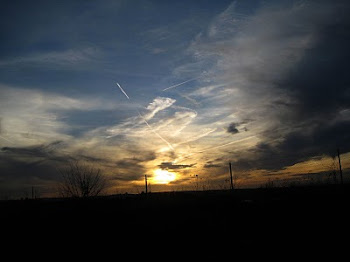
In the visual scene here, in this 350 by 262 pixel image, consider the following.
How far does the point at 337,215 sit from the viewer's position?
434 inches

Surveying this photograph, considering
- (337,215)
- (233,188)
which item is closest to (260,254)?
(337,215)

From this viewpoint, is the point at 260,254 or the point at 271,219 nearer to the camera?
the point at 260,254

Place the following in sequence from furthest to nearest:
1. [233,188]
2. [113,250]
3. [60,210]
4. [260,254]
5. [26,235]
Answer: [233,188] → [60,210] → [26,235] → [113,250] → [260,254]

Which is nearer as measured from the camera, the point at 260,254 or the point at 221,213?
the point at 260,254

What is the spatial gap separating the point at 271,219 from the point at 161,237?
4665 mm

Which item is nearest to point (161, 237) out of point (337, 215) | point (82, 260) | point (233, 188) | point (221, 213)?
point (82, 260)

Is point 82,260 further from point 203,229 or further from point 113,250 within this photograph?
point 203,229

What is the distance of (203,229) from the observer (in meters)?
9.91

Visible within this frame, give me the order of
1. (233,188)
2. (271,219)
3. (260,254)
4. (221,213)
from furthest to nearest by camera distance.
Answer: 1. (233,188)
2. (221,213)
3. (271,219)
4. (260,254)

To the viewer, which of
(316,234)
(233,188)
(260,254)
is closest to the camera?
(260,254)

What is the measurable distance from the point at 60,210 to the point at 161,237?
7737 mm

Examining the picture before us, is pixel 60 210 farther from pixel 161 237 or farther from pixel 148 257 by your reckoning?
pixel 148 257

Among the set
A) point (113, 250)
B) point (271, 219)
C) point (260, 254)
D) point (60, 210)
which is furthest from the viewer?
point (60, 210)

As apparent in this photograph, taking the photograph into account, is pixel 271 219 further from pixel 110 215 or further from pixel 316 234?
pixel 110 215
